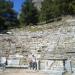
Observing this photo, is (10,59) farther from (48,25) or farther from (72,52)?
(48,25)

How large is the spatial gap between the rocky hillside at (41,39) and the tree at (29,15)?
3473 mm

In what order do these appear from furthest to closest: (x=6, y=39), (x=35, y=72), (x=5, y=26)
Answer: (x=5, y=26)
(x=6, y=39)
(x=35, y=72)

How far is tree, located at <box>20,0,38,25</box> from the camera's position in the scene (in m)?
31.5

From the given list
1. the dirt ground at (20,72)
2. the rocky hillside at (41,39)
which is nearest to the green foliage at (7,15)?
the rocky hillside at (41,39)

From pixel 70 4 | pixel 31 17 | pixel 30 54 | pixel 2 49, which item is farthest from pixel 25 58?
pixel 31 17

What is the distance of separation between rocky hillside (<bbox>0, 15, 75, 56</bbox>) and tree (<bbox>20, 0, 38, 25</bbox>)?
3473mm

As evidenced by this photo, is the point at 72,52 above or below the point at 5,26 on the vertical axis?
below

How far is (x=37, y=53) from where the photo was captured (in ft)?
74.7

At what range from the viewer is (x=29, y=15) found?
31.6 meters

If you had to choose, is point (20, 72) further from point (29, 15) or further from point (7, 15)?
point (7, 15)

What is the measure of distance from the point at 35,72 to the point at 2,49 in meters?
5.41

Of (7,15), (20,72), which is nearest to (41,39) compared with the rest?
(20,72)

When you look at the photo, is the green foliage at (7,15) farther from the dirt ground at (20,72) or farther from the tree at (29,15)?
the dirt ground at (20,72)

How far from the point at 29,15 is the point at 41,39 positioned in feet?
22.5
